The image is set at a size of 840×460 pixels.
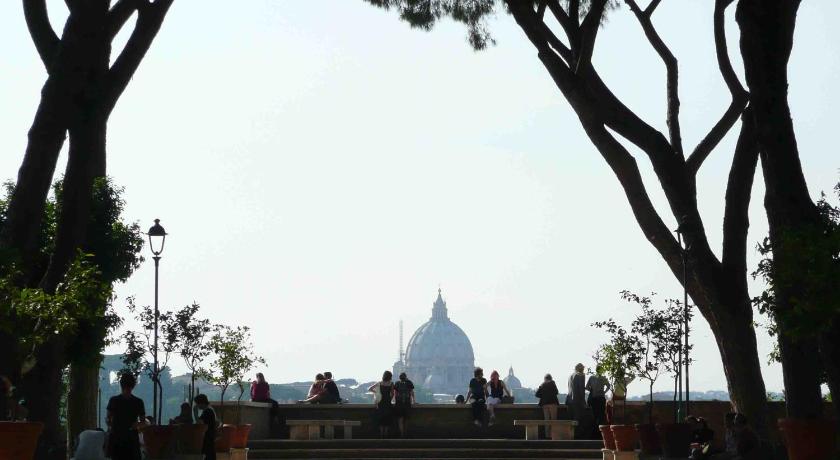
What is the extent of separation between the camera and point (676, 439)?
1575 cm

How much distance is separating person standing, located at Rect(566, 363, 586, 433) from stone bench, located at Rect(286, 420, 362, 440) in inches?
125

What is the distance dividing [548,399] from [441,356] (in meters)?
170

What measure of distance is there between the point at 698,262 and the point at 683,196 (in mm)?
761

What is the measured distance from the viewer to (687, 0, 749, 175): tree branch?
16.9m

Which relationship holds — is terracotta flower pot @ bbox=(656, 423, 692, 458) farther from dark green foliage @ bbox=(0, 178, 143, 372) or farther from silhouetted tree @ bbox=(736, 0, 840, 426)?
dark green foliage @ bbox=(0, 178, 143, 372)

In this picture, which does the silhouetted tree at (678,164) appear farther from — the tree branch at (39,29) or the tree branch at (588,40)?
the tree branch at (39,29)

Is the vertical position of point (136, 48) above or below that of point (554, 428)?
above

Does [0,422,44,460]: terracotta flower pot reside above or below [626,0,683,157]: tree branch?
below

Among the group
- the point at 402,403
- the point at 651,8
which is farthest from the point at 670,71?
the point at 402,403

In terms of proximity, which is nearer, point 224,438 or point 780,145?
point 780,145

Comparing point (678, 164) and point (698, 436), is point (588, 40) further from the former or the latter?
point (698, 436)

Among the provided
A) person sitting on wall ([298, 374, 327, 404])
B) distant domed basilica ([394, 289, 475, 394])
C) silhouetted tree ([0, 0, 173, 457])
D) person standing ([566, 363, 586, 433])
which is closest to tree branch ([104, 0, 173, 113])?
silhouetted tree ([0, 0, 173, 457])

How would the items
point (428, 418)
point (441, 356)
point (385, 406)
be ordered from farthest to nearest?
point (441, 356), point (428, 418), point (385, 406)

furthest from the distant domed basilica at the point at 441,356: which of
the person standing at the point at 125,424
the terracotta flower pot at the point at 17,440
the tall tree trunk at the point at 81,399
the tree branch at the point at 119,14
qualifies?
the terracotta flower pot at the point at 17,440
